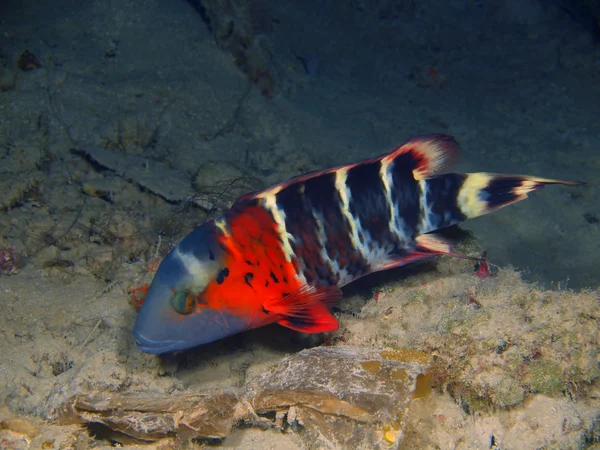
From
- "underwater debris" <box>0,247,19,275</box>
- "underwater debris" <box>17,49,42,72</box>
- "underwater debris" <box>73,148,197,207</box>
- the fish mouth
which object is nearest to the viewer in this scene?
the fish mouth

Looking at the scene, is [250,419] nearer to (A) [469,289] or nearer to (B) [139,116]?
(A) [469,289]

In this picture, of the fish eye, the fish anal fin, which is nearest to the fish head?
the fish eye

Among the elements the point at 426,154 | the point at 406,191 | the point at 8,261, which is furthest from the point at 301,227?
the point at 8,261

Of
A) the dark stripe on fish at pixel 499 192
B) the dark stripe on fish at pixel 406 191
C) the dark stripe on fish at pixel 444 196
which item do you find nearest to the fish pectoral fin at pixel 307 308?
the dark stripe on fish at pixel 406 191

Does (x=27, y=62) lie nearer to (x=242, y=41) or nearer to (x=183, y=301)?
(x=242, y=41)

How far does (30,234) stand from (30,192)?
76 centimetres

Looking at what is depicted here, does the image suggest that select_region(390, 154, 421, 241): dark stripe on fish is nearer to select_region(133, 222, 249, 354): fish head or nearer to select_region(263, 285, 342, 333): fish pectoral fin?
select_region(263, 285, 342, 333): fish pectoral fin

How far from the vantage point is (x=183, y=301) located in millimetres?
2936

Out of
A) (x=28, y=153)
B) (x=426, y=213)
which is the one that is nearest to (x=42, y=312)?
(x=28, y=153)

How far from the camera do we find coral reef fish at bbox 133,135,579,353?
2986 mm

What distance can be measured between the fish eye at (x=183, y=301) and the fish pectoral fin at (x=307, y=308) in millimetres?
559

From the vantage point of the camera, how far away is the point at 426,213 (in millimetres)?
3686

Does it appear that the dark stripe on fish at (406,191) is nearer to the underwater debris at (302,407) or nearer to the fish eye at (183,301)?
the underwater debris at (302,407)

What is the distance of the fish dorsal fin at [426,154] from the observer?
3.66 meters
